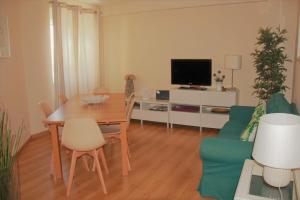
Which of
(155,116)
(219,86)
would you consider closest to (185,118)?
(155,116)

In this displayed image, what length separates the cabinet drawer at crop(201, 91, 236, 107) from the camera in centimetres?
484

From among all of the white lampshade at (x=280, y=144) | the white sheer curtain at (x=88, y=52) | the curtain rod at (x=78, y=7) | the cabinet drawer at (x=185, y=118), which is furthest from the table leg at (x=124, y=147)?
the curtain rod at (x=78, y=7)

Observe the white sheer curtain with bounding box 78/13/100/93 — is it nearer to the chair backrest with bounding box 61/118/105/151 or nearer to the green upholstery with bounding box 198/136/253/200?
the chair backrest with bounding box 61/118/105/151

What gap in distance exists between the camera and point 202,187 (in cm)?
271

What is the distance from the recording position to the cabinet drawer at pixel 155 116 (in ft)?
18.1

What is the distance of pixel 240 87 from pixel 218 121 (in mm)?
787

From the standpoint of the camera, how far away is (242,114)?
4109 mm

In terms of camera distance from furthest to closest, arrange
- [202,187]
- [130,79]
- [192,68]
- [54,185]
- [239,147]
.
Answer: [130,79]
[192,68]
[54,185]
[202,187]
[239,147]

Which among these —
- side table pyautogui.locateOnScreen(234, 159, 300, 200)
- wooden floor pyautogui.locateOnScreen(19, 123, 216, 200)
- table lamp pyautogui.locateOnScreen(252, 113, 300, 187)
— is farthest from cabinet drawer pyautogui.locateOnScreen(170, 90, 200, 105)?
table lamp pyautogui.locateOnScreen(252, 113, 300, 187)

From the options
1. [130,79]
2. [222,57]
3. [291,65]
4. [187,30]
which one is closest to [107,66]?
[130,79]

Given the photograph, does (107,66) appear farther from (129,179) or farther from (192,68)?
(129,179)

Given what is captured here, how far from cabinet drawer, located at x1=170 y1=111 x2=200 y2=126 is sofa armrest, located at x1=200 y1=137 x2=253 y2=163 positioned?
2660mm

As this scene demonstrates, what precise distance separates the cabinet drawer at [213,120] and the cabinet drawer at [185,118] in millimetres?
121

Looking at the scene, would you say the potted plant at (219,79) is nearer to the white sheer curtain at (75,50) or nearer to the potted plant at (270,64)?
the potted plant at (270,64)
